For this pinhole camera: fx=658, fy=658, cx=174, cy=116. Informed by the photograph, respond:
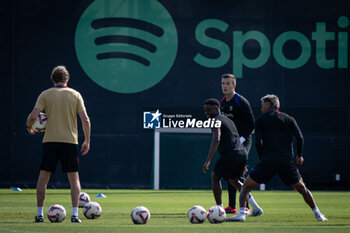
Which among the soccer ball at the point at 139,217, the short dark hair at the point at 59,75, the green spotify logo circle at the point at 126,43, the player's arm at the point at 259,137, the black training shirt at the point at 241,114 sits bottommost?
the soccer ball at the point at 139,217

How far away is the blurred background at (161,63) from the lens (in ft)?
64.6

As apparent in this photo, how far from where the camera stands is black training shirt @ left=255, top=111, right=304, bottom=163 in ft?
29.0

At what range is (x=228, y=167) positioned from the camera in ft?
31.0

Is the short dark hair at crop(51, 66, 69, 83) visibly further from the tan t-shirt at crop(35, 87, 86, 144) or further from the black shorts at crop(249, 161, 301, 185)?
the black shorts at crop(249, 161, 301, 185)

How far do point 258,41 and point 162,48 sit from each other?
291 cm

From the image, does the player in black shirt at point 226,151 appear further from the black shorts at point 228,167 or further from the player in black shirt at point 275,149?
the player in black shirt at point 275,149

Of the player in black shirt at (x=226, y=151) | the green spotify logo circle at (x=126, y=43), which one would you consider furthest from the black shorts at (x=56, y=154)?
the green spotify logo circle at (x=126, y=43)

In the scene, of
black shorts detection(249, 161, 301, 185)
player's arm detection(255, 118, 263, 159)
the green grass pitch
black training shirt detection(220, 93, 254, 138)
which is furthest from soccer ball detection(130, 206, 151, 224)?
black training shirt detection(220, 93, 254, 138)

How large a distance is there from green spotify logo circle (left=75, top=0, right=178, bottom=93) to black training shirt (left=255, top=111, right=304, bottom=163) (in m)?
11.1

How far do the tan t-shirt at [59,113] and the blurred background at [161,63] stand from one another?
11255 mm

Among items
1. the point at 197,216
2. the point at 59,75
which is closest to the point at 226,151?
the point at 197,216

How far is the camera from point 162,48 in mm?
19859

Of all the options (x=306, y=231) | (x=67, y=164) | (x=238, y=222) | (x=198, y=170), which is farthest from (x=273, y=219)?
(x=198, y=170)

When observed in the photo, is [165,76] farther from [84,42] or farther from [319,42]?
[319,42]
